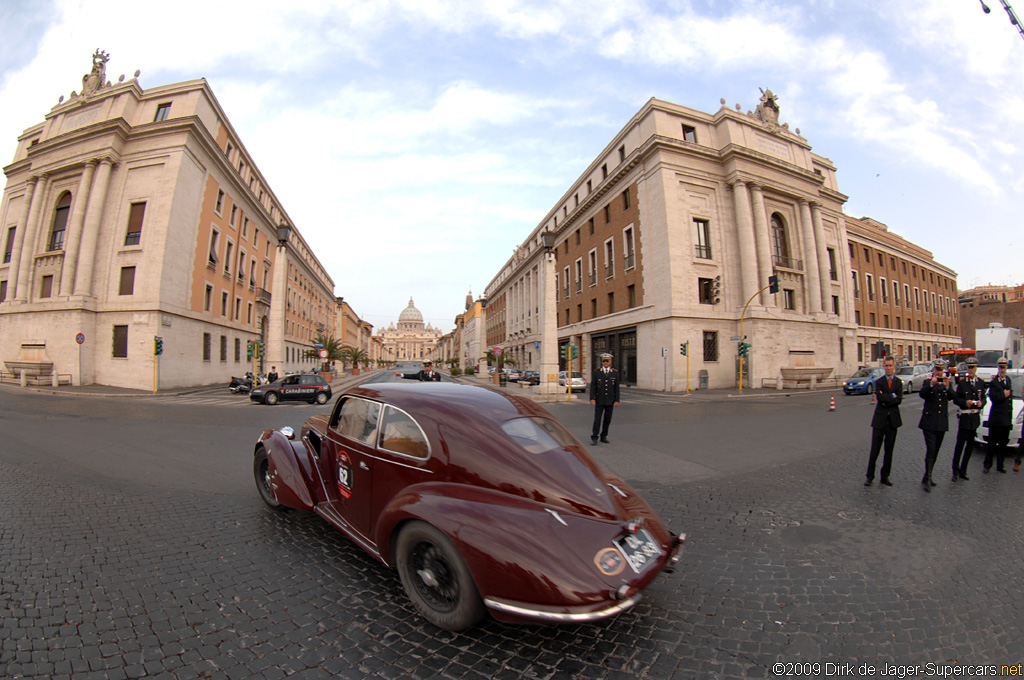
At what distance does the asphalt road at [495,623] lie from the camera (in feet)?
6.79

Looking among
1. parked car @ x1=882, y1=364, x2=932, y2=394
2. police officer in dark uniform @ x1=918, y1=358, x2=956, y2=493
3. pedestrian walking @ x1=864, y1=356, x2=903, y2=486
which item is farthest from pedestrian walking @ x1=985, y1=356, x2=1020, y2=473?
parked car @ x1=882, y1=364, x2=932, y2=394

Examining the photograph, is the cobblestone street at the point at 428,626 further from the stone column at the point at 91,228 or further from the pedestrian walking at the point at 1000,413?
the stone column at the point at 91,228

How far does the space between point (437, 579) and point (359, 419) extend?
1374mm

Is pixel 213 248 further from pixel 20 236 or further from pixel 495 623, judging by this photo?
pixel 495 623

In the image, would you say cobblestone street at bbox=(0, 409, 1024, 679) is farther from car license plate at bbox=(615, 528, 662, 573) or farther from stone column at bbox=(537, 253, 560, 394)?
stone column at bbox=(537, 253, 560, 394)

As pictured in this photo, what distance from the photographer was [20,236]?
25438 millimetres

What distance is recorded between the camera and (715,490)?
508 cm

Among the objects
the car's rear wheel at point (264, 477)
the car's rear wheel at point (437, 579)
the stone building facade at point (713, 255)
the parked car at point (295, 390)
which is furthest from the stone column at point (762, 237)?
the car's rear wheel at point (437, 579)

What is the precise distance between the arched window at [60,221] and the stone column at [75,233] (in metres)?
2.05

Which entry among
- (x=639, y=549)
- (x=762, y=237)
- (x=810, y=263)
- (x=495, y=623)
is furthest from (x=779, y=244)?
(x=495, y=623)

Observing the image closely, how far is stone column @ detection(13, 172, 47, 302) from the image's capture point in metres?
24.0

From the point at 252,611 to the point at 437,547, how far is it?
129 centimetres

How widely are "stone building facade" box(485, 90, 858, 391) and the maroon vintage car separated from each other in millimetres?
21784

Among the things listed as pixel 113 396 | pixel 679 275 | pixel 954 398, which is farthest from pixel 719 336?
pixel 113 396
